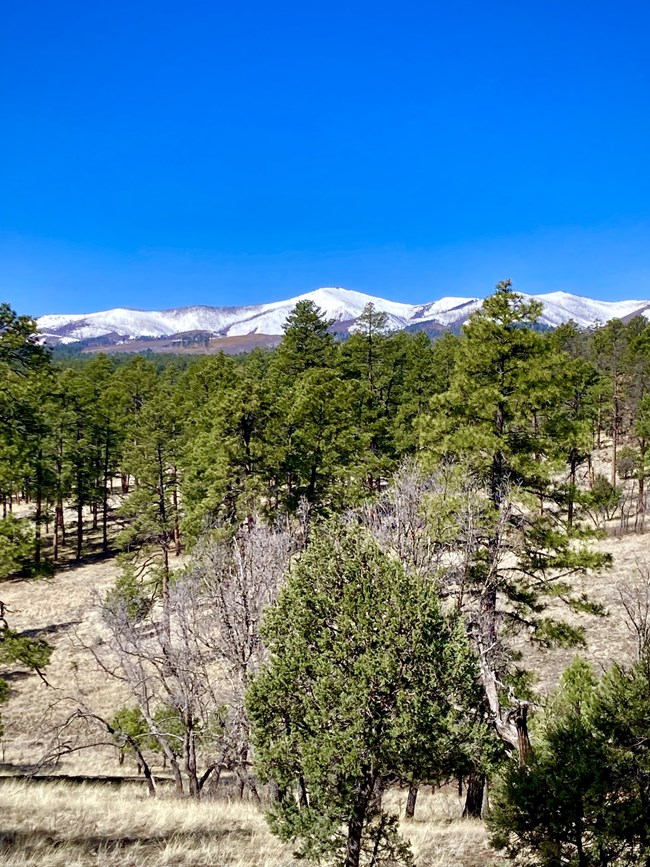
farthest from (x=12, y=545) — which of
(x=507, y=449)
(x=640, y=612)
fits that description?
(x=640, y=612)

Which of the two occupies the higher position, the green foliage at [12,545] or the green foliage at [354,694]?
the green foliage at [12,545]

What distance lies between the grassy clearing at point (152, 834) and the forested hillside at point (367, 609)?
34.7 inches

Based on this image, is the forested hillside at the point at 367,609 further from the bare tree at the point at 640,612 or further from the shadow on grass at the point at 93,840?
the shadow on grass at the point at 93,840

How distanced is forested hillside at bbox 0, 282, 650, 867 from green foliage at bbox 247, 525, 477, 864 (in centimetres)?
2

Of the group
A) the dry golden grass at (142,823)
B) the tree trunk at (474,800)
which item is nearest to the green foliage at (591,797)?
the dry golden grass at (142,823)

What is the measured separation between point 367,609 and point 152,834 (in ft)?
20.9

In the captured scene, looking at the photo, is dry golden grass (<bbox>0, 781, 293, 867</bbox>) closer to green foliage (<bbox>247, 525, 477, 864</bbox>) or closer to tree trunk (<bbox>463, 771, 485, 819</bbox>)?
green foliage (<bbox>247, 525, 477, 864</bbox>)

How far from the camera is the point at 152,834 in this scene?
9.66 meters

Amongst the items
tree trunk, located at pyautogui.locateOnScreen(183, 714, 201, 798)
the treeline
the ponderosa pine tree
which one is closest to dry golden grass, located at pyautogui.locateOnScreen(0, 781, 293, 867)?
tree trunk, located at pyautogui.locateOnScreen(183, 714, 201, 798)

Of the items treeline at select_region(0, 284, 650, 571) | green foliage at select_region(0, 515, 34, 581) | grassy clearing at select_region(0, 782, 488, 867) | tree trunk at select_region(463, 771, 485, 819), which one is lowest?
tree trunk at select_region(463, 771, 485, 819)

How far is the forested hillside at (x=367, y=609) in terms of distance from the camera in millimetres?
6637

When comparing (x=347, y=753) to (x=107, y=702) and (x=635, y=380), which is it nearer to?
(x=107, y=702)

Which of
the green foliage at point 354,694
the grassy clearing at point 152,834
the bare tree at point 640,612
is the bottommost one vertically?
the grassy clearing at point 152,834

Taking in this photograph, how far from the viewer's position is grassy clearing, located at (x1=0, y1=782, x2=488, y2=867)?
8.62 metres
